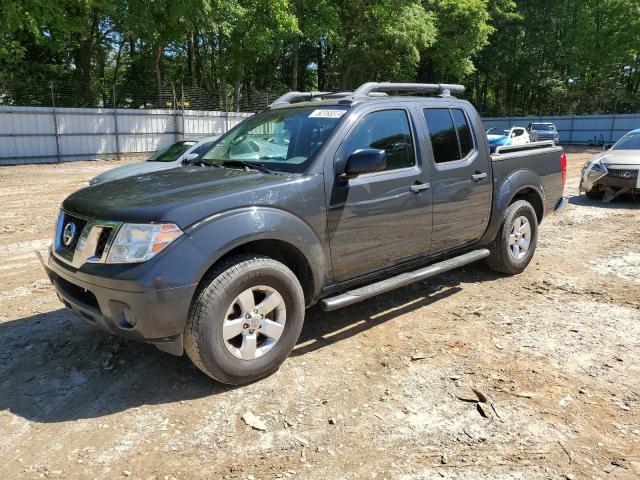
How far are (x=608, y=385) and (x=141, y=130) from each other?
23840 millimetres

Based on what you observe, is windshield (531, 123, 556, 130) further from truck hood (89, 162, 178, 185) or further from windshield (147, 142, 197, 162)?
truck hood (89, 162, 178, 185)

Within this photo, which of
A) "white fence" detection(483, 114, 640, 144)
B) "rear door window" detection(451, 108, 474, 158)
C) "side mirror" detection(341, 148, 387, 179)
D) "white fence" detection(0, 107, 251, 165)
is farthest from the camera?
"white fence" detection(483, 114, 640, 144)

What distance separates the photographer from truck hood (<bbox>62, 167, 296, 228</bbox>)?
3.14m

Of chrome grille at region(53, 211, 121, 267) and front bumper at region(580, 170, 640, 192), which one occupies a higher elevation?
chrome grille at region(53, 211, 121, 267)

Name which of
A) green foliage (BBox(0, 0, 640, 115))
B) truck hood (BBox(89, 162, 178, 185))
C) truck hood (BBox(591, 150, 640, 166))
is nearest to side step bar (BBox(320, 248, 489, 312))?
truck hood (BBox(89, 162, 178, 185))

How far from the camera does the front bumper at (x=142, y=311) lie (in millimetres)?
3020

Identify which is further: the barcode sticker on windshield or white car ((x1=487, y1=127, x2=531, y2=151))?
white car ((x1=487, y1=127, x2=531, y2=151))

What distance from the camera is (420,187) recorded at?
4.42 m

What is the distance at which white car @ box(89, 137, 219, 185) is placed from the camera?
9.94 meters

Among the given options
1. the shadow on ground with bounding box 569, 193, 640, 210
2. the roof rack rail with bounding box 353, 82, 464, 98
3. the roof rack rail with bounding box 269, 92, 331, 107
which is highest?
the roof rack rail with bounding box 353, 82, 464, 98

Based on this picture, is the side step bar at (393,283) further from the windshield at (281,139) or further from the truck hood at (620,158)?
the truck hood at (620,158)

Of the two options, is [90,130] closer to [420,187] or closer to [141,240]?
[420,187]

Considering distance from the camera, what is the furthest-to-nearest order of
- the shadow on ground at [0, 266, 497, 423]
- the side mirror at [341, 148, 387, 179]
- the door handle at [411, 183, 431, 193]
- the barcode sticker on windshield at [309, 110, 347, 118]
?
the door handle at [411, 183, 431, 193]
the barcode sticker on windshield at [309, 110, 347, 118]
the side mirror at [341, 148, 387, 179]
the shadow on ground at [0, 266, 497, 423]

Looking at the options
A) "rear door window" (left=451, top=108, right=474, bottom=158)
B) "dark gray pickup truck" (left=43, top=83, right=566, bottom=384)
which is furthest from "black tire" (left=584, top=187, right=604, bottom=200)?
"rear door window" (left=451, top=108, right=474, bottom=158)
